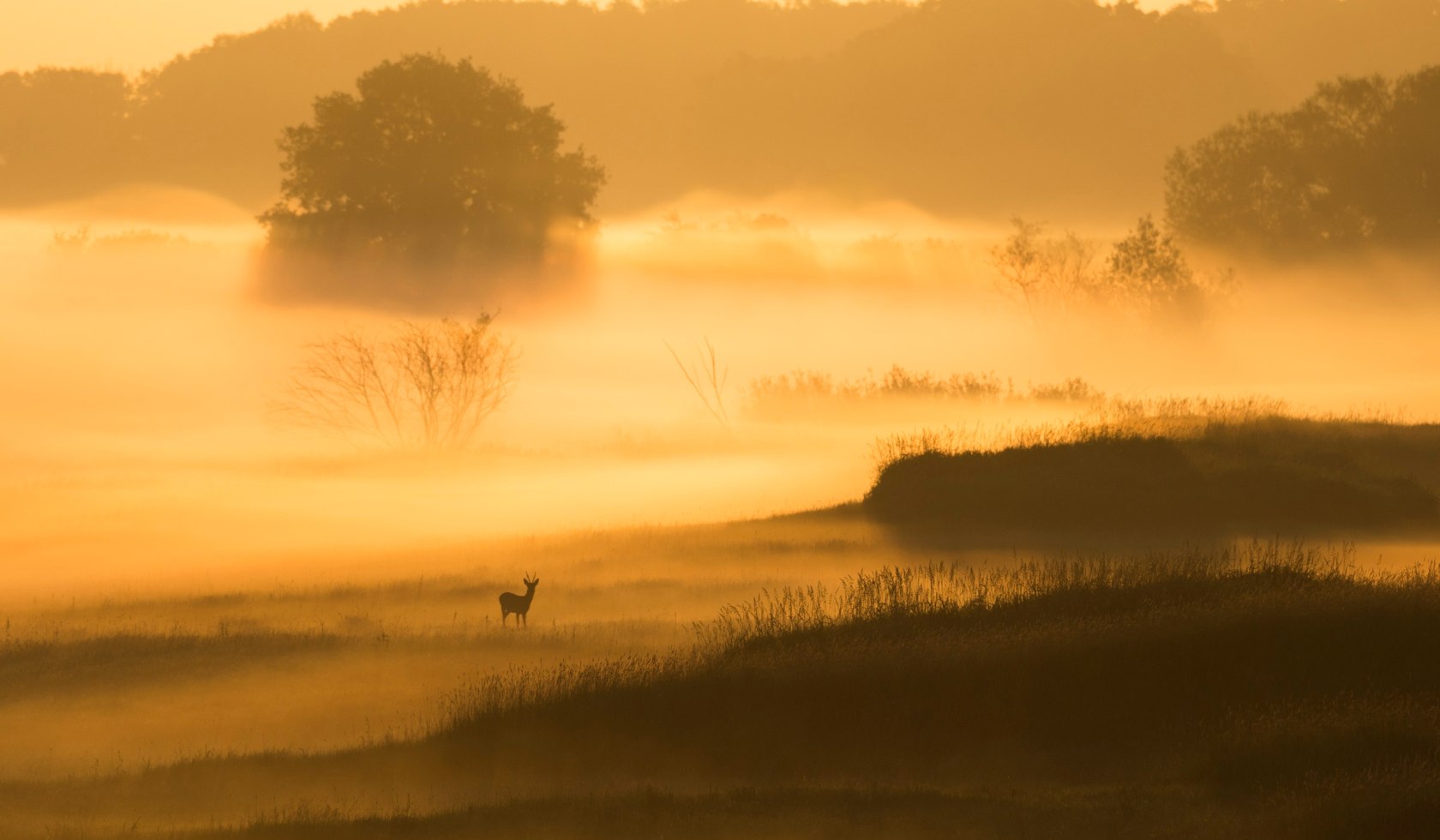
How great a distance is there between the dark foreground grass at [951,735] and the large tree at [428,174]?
50.3 m

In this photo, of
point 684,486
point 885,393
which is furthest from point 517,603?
point 885,393

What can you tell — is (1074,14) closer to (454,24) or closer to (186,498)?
(454,24)

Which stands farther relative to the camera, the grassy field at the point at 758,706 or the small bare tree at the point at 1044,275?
the small bare tree at the point at 1044,275

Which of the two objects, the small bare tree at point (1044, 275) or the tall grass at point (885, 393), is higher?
the small bare tree at point (1044, 275)

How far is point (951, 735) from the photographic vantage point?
61.5ft

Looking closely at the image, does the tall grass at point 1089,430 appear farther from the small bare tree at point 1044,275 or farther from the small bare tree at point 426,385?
the small bare tree at point 1044,275

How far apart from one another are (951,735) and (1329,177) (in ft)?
266

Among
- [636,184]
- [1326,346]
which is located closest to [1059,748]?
[1326,346]

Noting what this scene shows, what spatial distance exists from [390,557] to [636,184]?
126997 millimetres

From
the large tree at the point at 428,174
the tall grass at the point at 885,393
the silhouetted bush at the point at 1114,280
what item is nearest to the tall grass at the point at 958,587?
the tall grass at the point at 885,393

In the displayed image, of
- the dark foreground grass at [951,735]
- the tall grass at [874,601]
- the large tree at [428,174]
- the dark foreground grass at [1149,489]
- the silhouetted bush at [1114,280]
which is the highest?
the large tree at [428,174]

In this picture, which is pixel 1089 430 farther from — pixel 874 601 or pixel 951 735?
pixel 951 735

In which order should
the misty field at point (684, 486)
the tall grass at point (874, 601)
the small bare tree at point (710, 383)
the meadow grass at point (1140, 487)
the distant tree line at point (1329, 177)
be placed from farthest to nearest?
the distant tree line at point (1329, 177), the small bare tree at point (710, 383), the meadow grass at point (1140, 487), the tall grass at point (874, 601), the misty field at point (684, 486)

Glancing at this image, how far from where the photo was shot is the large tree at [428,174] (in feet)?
234
